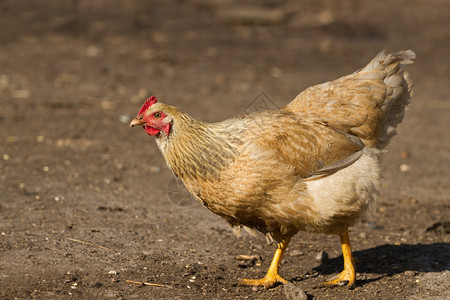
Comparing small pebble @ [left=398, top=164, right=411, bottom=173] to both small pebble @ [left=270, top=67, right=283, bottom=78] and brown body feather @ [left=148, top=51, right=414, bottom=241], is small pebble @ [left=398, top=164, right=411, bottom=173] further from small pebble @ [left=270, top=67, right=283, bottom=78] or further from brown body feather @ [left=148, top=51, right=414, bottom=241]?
small pebble @ [left=270, top=67, right=283, bottom=78]

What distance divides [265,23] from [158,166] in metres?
8.22

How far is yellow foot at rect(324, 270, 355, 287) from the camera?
191 inches

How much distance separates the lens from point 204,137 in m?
4.52

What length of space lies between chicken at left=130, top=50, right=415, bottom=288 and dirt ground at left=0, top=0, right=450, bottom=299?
1.87 ft

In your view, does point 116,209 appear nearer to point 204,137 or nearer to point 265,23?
point 204,137

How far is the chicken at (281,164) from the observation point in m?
4.39

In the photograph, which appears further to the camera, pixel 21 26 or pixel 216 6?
pixel 216 6

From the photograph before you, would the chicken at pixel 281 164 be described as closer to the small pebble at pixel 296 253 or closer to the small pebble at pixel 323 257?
the small pebble at pixel 323 257

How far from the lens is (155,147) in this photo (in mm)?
8281

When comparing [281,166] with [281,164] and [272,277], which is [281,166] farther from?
[272,277]

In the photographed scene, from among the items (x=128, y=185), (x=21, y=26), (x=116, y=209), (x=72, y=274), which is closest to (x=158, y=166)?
(x=128, y=185)

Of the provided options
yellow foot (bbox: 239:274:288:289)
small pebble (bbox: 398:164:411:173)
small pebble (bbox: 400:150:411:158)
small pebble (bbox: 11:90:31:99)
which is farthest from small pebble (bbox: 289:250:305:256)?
small pebble (bbox: 11:90:31:99)

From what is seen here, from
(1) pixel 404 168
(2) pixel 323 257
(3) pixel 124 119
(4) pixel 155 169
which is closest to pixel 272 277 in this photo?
(2) pixel 323 257

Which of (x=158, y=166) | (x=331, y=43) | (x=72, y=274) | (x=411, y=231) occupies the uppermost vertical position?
(x=331, y=43)
